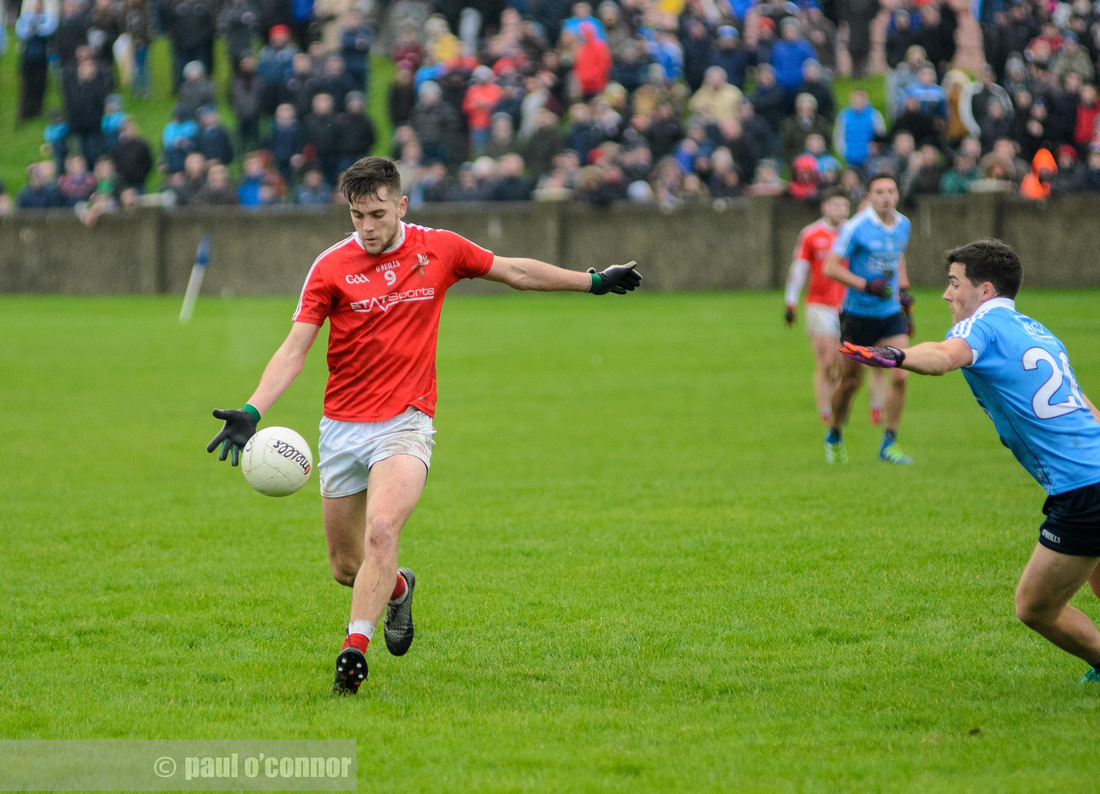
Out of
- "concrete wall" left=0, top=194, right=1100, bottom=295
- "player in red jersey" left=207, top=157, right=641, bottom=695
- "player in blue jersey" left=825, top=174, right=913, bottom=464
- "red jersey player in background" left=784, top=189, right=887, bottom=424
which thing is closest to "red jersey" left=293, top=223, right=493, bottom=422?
"player in red jersey" left=207, top=157, right=641, bottom=695

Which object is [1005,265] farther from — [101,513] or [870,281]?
[101,513]

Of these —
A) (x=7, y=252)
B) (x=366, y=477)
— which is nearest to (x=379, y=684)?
(x=366, y=477)

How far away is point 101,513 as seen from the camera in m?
10.3

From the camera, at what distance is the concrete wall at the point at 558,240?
80.3 ft

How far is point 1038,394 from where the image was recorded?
18.3 ft

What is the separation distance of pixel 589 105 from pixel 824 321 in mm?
14496

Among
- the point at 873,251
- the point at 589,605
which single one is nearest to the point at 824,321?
the point at 873,251

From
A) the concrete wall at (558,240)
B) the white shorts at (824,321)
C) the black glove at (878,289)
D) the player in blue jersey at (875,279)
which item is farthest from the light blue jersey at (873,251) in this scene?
the concrete wall at (558,240)

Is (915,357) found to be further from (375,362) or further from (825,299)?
(825,299)

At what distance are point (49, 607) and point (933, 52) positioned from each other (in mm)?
21468

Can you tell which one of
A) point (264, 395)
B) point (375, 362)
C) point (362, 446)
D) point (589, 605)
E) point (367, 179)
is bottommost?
point (589, 605)

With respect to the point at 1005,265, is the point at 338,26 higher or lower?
higher

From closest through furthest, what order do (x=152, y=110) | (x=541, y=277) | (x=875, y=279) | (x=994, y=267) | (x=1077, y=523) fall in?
(x=1077, y=523) < (x=994, y=267) < (x=541, y=277) < (x=875, y=279) < (x=152, y=110)

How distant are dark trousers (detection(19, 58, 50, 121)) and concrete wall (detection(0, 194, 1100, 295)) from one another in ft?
16.2
